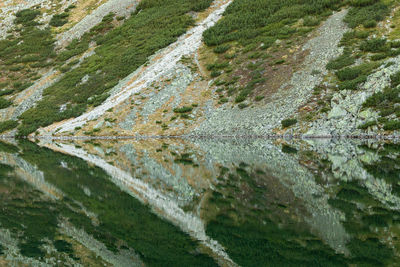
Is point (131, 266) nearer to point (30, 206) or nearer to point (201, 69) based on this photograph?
point (30, 206)

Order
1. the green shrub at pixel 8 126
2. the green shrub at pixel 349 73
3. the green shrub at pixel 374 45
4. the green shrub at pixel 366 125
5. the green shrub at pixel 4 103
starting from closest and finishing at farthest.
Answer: the green shrub at pixel 366 125 → the green shrub at pixel 349 73 → the green shrub at pixel 374 45 → the green shrub at pixel 8 126 → the green shrub at pixel 4 103

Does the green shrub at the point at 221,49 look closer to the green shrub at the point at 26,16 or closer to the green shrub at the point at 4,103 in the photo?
the green shrub at the point at 4,103

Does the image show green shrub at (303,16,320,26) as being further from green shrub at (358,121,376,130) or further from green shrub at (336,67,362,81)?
green shrub at (358,121,376,130)

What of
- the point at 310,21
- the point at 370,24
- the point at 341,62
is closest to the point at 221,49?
the point at 310,21

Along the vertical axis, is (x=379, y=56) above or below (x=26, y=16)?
below

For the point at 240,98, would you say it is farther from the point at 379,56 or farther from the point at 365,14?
the point at 365,14

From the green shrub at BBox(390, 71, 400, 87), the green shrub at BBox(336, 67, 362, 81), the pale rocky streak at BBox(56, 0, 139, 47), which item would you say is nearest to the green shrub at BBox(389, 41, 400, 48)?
the green shrub at BBox(336, 67, 362, 81)

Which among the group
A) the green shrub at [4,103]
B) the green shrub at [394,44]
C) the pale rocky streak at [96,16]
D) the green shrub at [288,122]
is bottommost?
the green shrub at [288,122]

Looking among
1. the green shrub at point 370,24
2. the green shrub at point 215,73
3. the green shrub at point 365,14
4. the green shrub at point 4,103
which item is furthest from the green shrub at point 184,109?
the green shrub at point 4,103
